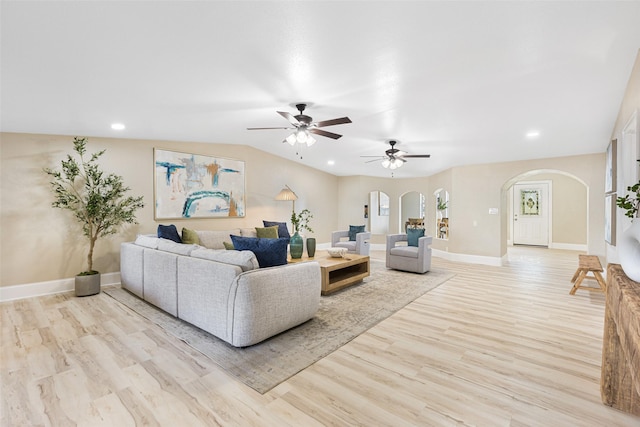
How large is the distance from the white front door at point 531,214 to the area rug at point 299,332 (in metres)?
6.57

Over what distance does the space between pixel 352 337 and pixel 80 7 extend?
10.6 feet

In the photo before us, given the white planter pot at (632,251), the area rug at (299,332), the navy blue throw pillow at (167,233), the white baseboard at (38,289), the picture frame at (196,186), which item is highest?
the picture frame at (196,186)

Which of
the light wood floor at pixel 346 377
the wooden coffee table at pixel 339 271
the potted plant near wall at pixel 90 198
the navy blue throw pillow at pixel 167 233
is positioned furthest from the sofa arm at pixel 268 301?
the potted plant near wall at pixel 90 198

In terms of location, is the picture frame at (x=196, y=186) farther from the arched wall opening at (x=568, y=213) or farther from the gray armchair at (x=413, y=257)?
the arched wall opening at (x=568, y=213)

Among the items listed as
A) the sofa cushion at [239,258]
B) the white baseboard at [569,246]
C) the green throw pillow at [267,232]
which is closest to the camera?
the sofa cushion at [239,258]

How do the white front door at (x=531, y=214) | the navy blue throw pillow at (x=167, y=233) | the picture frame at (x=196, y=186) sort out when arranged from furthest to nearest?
the white front door at (x=531, y=214)
the picture frame at (x=196, y=186)
the navy blue throw pillow at (x=167, y=233)

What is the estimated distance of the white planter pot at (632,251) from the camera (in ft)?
4.53

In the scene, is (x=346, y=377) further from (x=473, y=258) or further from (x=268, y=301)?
(x=473, y=258)

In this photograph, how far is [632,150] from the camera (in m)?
2.38

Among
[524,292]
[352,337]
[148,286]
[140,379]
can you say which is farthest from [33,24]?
[524,292]

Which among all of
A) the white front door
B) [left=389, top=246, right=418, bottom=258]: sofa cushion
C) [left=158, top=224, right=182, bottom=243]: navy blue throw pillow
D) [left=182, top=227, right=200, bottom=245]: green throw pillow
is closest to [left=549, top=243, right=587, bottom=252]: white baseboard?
the white front door

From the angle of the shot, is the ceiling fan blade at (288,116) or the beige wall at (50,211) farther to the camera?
the beige wall at (50,211)

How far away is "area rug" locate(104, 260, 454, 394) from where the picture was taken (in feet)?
7.20

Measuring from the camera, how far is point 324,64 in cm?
250
